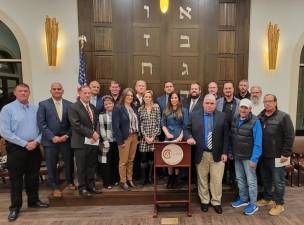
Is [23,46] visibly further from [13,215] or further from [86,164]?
[13,215]

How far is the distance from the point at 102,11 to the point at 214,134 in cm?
302

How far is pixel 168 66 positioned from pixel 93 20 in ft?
5.08

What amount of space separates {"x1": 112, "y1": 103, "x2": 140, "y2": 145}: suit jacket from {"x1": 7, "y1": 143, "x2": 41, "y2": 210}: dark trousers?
1.03 metres

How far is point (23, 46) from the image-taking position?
15.4 ft

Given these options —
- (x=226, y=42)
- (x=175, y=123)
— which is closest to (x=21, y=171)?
(x=175, y=123)

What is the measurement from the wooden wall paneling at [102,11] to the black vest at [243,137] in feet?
9.54

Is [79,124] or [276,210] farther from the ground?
[79,124]

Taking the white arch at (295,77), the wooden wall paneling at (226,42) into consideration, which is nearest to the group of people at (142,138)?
the wooden wall paneling at (226,42)

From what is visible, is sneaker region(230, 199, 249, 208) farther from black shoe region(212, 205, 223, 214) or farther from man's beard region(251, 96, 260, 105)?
man's beard region(251, 96, 260, 105)

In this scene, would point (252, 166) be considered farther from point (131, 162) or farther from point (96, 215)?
point (96, 215)

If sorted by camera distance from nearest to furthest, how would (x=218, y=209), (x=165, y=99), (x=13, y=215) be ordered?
(x=13, y=215) < (x=218, y=209) < (x=165, y=99)

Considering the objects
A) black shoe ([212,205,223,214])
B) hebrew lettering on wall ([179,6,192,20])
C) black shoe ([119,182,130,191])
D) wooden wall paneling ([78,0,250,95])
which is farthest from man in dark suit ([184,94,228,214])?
hebrew lettering on wall ([179,6,192,20])

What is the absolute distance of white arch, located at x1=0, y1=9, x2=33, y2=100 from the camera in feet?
15.3

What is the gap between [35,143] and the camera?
3.33 m
